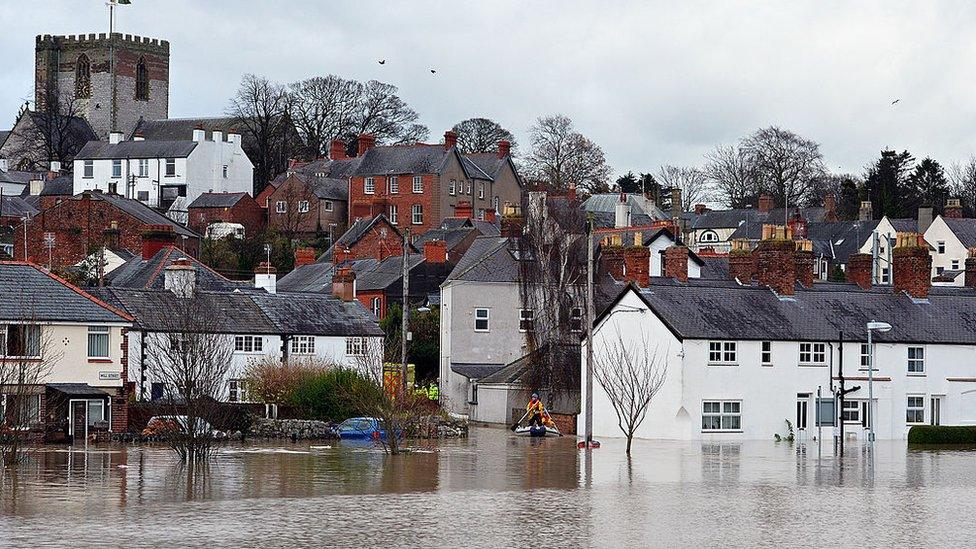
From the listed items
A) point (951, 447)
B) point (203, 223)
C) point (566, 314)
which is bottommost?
point (951, 447)

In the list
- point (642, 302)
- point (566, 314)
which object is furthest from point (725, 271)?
point (642, 302)

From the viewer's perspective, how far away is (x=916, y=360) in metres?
61.4

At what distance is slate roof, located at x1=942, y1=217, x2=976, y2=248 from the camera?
399 feet

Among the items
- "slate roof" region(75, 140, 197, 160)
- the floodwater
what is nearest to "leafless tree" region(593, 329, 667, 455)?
the floodwater

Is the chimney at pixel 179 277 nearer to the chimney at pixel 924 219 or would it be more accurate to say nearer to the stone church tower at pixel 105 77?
the chimney at pixel 924 219

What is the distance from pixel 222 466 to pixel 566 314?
3152cm

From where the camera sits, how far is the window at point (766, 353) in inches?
2317

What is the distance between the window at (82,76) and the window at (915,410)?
113581 millimetres

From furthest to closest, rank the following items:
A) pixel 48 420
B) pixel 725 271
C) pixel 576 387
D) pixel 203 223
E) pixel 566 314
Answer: pixel 203 223, pixel 725 271, pixel 566 314, pixel 576 387, pixel 48 420

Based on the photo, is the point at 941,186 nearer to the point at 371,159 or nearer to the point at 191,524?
the point at 371,159

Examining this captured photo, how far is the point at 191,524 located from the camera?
27.5 meters

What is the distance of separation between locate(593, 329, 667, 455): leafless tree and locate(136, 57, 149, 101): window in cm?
10737

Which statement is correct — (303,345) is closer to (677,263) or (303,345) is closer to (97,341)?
(97,341)

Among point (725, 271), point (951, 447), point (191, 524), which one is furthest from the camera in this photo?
point (725, 271)
